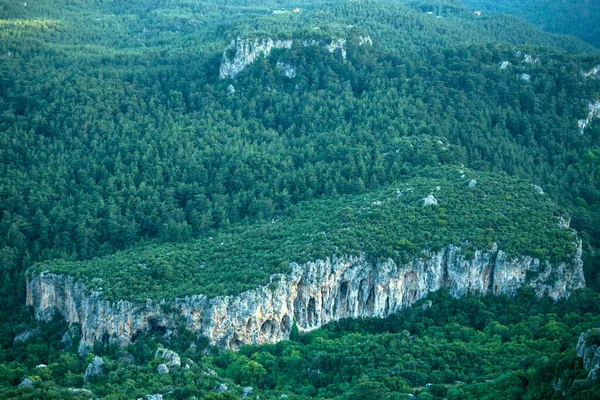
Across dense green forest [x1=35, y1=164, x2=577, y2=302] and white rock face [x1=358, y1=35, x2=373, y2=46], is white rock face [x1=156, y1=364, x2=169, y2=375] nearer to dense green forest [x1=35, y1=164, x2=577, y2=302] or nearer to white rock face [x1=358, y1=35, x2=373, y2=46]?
dense green forest [x1=35, y1=164, x2=577, y2=302]

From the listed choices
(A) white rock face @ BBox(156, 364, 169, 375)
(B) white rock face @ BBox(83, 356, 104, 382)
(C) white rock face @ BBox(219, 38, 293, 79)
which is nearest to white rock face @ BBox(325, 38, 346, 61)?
(C) white rock face @ BBox(219, 38, 293, 79)

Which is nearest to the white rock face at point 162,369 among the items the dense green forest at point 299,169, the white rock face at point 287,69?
the dense green forest at point 299,169

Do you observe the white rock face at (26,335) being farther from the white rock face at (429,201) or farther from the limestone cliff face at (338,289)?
the white rock face at (429,201)

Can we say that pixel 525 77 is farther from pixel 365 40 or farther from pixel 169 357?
pixel 169 357

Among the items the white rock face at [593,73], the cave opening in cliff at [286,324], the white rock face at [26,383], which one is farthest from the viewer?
the white rock face at [593,73]

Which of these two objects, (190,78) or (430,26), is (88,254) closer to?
(190,78)
